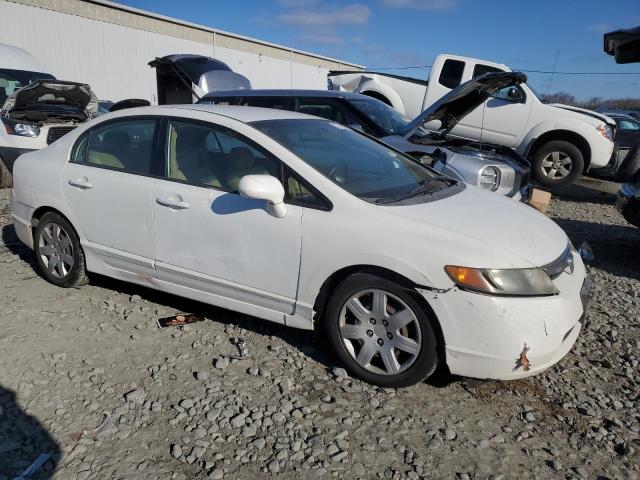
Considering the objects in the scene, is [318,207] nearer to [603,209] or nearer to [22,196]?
[22,196]

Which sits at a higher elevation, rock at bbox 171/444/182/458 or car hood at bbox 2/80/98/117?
car hood at bbox 2/80/98/117

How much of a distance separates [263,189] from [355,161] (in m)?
0.91

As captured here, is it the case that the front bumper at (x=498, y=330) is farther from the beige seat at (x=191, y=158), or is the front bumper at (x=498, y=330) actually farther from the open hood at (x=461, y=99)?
the open hood at (x=461, y=99)

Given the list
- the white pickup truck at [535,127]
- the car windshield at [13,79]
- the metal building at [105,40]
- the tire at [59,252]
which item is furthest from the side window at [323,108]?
the metal building at [105,40]

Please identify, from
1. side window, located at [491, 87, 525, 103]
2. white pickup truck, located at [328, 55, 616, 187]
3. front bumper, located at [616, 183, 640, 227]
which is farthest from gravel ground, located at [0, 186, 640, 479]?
side window, located at [491, 87, 525, 103]

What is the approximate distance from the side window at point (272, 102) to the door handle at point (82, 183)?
379 cm

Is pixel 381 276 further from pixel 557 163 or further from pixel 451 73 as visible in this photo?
pixel 451 73

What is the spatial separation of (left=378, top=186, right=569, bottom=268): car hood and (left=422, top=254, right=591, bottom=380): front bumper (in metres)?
0.19

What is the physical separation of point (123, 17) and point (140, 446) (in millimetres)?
21844

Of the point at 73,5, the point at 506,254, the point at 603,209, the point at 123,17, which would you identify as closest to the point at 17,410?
the point at 506,254

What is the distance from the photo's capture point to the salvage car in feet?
18.8

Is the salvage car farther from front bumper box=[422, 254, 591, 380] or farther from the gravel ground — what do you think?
front bumper box=[422, 254, 591, 380]

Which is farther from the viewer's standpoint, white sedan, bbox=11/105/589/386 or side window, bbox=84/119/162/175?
side window, bbox=84/119/162/175

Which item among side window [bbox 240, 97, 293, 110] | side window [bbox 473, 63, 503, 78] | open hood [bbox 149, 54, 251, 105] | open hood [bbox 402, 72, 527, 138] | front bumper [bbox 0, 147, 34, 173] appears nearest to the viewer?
open hood [bbox 402, 72, 527, 138]
